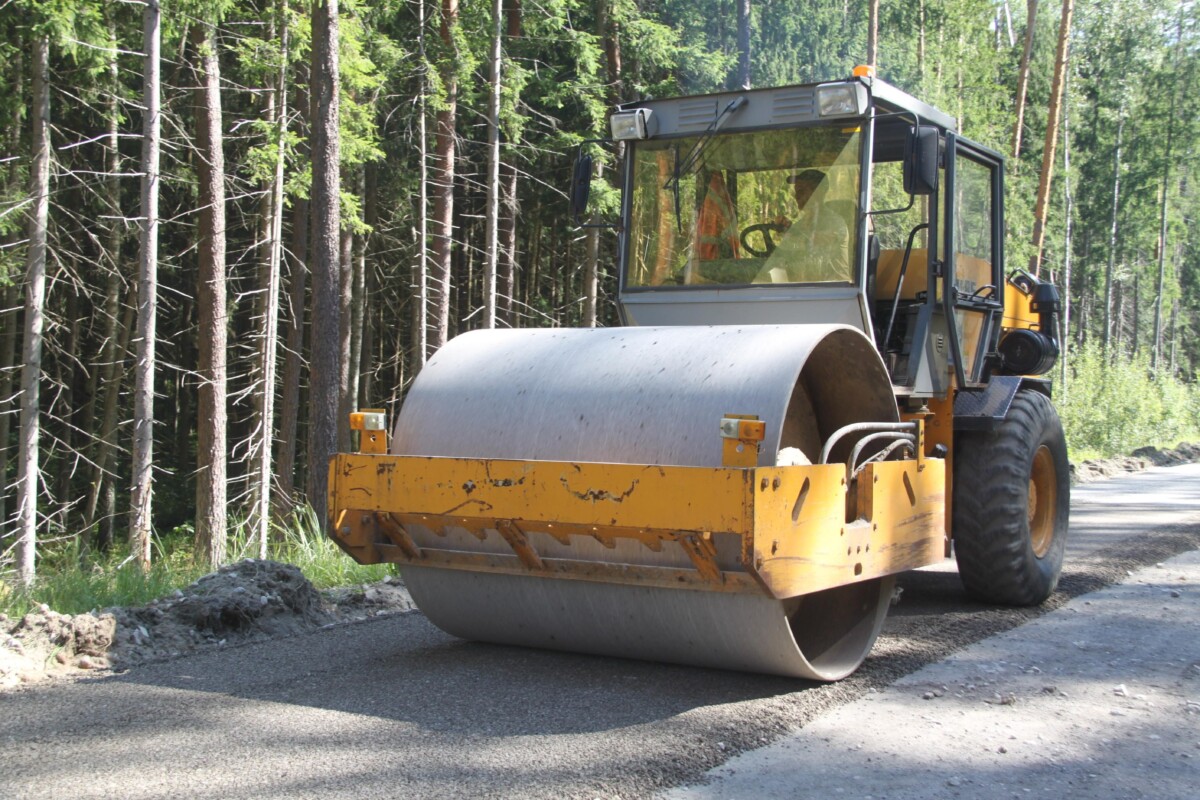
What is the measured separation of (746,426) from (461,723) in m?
1.62

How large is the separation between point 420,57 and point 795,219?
55.3ft

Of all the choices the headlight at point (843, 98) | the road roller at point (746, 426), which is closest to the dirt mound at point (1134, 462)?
the road roller at point (746, 426)

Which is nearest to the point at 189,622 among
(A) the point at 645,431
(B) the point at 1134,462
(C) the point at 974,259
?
(A) the point at 645,431

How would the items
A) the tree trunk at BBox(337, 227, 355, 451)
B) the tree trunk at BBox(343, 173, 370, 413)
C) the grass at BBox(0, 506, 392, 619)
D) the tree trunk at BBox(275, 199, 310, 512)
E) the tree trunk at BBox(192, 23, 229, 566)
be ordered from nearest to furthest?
the grass at BBox(0, 506, 392, 619)
the tree trunk at BBox(192, 23, 229, 566)
the tree trunk at BBox(275, 199, 310, 512)
the tree trunk at BBox(337, 227, 355, 451)
the tree trunk at BBox(343, 173, 370, 413)

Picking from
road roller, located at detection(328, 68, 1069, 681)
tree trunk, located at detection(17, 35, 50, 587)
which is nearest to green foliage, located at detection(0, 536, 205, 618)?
road roller, located at detection(328, 68, 1069, 681)

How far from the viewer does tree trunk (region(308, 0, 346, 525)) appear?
46.0ft

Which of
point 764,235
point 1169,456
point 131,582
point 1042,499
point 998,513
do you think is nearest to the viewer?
point 764,235

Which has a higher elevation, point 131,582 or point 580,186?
point 580,186

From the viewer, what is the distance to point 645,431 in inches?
208

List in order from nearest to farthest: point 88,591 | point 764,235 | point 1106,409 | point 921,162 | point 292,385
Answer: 1. point 921,162
2. point 764,235
3. point 88,591
4. point 292,385
5. point 1106,409

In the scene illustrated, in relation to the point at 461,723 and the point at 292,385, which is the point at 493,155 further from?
the point at 461,723

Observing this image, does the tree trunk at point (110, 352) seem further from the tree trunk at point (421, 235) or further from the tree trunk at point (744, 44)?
the tree trunk at point (744, 44)

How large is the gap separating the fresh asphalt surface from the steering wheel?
7.49ft

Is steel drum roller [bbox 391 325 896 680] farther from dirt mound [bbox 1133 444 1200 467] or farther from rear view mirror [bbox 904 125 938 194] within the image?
dirt mound [bbox 1133 444 1200 467]
